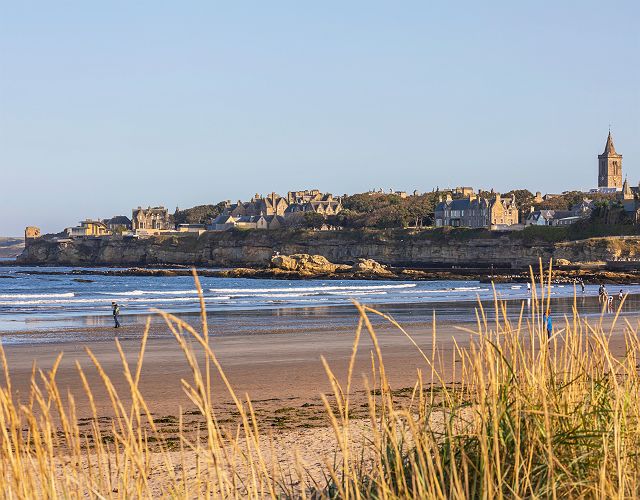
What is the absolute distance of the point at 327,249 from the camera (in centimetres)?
10944

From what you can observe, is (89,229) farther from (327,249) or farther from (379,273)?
(379,273)

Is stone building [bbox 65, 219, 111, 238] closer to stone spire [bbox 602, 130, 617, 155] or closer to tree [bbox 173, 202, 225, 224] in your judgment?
tree [bbox 173, 202, 225, 224]

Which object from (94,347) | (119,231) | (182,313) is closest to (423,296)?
(182,313)

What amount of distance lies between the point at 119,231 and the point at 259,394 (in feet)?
469

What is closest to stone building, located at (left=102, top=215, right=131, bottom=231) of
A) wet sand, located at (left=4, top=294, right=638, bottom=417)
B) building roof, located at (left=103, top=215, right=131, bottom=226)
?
building roof, located at (left=103, top=215, right=131, bottom=226)

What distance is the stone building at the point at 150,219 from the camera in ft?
505

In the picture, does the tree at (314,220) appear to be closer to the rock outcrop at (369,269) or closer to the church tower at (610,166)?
the rock outcrop at (369,269)

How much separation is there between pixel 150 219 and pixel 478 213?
225 feet

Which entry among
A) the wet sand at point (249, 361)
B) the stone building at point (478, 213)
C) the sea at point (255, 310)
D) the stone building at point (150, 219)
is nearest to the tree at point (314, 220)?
the stone building at point (478, 213)

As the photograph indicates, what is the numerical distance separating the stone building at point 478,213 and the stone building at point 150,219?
187 ft

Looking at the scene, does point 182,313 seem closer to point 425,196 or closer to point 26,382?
point 26,382

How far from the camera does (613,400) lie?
16.2ft

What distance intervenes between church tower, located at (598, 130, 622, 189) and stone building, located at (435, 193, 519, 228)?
48.4 metres

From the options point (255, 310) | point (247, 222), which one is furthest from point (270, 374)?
point (247, 222)
